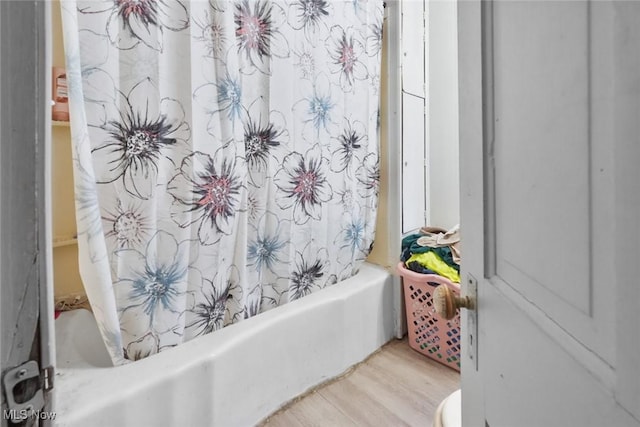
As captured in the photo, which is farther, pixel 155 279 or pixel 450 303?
pixel 155 279

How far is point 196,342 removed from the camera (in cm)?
111

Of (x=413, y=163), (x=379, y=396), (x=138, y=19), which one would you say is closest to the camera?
(x=138, y=19)

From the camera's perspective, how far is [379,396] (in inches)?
52.6

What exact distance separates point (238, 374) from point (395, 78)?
1634 millimetres

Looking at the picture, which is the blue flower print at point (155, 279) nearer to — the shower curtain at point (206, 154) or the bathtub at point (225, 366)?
the shower curtain at point (206, 154)

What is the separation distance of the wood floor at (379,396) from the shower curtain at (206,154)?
0.42m

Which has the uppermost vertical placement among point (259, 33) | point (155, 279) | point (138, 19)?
point (259, 33)

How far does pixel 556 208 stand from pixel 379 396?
1.28 meters

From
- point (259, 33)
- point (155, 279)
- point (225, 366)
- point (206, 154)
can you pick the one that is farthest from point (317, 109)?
point (225, 366)

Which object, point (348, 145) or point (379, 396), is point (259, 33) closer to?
point (348, 145)

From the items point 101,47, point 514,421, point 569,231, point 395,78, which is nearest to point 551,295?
point 569,231

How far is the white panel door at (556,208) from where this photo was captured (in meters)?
0.23

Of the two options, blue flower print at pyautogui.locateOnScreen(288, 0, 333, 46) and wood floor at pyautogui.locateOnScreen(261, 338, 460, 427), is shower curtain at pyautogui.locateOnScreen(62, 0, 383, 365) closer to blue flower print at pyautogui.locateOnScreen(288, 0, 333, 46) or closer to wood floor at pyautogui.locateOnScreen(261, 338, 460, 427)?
blue flower print at pyautogui.locateOnScreen(288, 0, 333, 46)

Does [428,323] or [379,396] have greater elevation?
[428,323]
